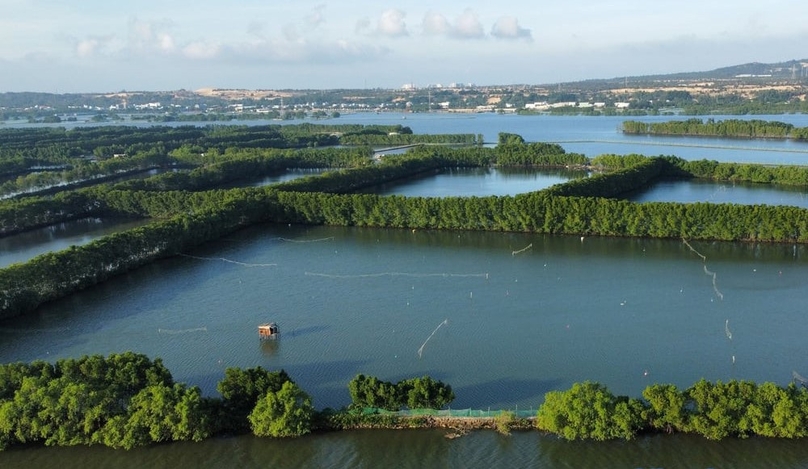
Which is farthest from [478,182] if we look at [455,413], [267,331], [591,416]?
[591,416]

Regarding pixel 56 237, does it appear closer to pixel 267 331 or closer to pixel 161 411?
pixel 267 331

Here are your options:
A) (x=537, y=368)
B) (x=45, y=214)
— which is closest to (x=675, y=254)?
(x=537, y=368)

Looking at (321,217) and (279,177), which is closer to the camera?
(321,217)

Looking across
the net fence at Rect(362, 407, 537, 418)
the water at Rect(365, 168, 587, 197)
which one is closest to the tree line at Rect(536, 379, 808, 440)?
the net fence at Rect(362, 407, 537, 418)

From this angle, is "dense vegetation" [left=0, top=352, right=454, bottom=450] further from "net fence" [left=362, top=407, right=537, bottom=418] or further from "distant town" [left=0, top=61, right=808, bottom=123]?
"distant town" [left=0, top=61, right=808, bottom=123]

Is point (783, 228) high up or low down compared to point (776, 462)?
up

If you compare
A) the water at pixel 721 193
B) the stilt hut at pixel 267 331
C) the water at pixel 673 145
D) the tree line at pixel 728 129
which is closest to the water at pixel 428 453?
the stilt hut at pixel 267 331

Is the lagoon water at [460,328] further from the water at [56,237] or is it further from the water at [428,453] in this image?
the water at [56,237]

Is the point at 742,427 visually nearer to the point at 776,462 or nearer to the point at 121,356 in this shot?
the point at 776,462
